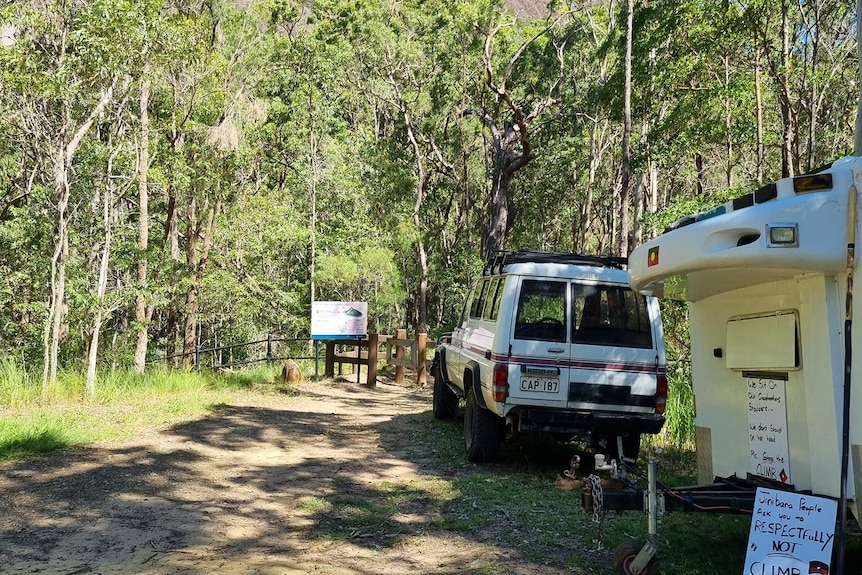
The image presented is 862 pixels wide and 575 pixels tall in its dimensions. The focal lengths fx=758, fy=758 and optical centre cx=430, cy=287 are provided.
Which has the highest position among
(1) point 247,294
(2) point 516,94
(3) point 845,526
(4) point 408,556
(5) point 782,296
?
(2) point 516,94

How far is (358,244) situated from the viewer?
94.0ft

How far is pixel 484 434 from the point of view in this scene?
8.23 m

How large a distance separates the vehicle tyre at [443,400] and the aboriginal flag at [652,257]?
658 cm

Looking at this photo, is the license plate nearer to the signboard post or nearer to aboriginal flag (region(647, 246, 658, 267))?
aboriginal flag (region(647, 246, 658, 267))

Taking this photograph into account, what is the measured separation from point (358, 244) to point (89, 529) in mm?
23122

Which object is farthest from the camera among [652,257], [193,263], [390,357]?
[193,263]

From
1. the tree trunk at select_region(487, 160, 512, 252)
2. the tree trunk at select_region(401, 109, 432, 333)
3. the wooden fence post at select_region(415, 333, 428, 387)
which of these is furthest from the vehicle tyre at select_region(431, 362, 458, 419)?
the tree trunk at select_region(401, 109, 432, 333)

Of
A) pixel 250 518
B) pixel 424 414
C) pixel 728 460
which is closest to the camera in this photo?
pixel 728 460

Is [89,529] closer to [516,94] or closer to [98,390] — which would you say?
[98,390]

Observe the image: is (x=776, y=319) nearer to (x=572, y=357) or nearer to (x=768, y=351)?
(x=768, y=351)

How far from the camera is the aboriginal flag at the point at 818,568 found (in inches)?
148

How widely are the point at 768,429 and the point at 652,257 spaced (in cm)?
129

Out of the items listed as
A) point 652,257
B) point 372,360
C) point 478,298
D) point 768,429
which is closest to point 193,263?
point 372,360

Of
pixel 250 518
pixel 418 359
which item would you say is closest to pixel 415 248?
pixel 418 359
